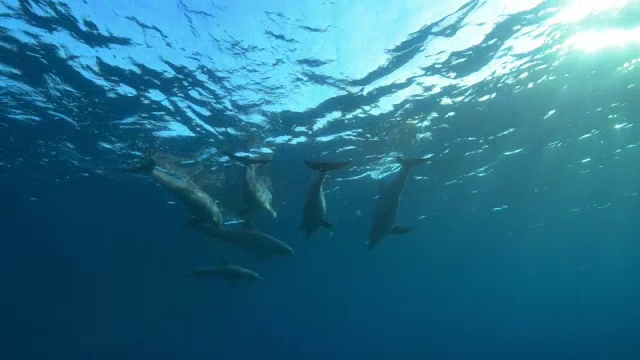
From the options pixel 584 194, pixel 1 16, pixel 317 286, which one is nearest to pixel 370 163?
pixel 1 16

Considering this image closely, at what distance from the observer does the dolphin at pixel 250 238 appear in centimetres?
978

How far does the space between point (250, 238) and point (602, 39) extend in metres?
14.4

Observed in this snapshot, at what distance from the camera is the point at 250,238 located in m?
9.95

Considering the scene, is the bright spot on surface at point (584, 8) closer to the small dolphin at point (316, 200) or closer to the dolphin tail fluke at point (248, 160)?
the small dolphin at point (316, 200)

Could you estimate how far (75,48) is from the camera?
39.2 ft

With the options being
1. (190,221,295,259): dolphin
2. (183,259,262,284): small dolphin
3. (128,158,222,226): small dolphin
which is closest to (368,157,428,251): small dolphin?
(190,221,295,259): dolphin

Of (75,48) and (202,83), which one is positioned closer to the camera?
(75,48)

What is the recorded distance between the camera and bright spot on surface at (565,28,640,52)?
47.0ft

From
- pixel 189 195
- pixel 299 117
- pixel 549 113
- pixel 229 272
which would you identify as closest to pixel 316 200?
pixel 189 195

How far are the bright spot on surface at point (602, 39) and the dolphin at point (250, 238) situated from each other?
41.1 ft

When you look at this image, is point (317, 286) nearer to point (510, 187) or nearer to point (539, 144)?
point (510, 187)

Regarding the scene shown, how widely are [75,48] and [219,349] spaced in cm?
13551

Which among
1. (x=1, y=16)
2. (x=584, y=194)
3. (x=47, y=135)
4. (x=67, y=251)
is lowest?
(x=67, y=251)

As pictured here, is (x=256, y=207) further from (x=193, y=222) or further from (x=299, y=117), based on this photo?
(x=299, y=117)
